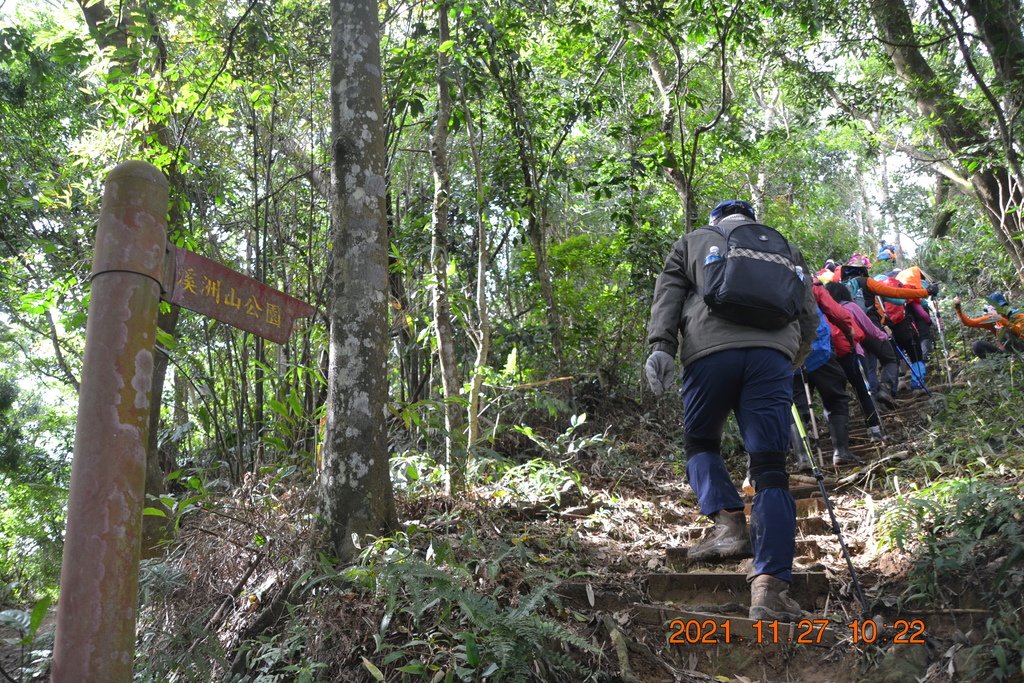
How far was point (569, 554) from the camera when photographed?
4.74 meters

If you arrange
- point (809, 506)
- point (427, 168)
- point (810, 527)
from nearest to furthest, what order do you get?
point (810, 527)
point (809, 506)
point (427, 168)

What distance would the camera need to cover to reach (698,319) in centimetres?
432

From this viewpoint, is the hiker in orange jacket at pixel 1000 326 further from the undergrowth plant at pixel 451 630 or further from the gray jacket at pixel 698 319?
the undergrowth plant at pixel 451 630

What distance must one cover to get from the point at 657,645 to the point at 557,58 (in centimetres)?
854

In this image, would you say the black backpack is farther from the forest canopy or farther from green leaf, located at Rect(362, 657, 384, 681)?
green leaf, located at Rect(362, 657, 384, 681)

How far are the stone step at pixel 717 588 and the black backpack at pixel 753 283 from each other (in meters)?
1.38

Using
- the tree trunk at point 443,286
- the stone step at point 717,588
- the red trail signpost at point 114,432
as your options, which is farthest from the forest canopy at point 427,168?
the red trail signpost at point 114,432

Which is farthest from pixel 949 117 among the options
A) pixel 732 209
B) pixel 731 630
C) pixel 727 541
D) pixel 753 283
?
pixel 731 630

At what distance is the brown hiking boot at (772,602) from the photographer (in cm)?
368

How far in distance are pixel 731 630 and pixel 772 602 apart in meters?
0.24

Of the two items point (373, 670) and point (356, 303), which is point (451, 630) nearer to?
point (373, 670)

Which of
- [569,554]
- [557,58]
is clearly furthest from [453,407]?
[557,58]

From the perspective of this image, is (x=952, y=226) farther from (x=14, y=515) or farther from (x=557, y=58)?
(x=14, y=515)

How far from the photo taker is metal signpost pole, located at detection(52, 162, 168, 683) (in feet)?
6.71
